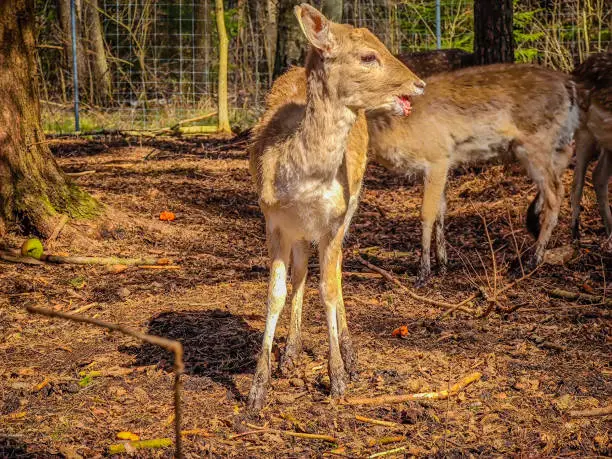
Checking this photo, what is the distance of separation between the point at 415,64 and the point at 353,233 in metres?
3.65

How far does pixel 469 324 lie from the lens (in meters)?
6.23

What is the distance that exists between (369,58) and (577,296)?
2.91 metres

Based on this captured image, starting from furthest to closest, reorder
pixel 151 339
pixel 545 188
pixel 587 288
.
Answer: pixel 545 188
pixel 587 288
pixel 151 339

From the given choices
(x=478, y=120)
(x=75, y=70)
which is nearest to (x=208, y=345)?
(x=478, y=120)

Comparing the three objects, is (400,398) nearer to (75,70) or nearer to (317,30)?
(317,30)

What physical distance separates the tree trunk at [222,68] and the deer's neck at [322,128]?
995cm

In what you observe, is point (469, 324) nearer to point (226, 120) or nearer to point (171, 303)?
point (171, 303)

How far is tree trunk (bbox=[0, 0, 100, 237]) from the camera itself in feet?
24.8

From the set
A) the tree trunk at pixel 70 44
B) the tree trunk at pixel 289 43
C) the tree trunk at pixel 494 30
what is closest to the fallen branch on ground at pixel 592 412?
the tree trunk at pixel 494 30

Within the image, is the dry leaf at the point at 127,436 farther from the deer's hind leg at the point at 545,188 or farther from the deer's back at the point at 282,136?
the deer's hind leg at the point at 545,188

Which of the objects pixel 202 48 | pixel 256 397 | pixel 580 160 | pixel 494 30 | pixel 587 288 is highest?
pixel 494 30

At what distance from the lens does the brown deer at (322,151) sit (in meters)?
4.79

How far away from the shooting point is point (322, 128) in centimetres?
476

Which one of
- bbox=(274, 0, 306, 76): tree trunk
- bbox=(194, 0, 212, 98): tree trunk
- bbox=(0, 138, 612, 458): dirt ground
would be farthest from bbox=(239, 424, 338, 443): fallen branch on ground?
bbox=(194, 0, 212, 98): tree trunk
